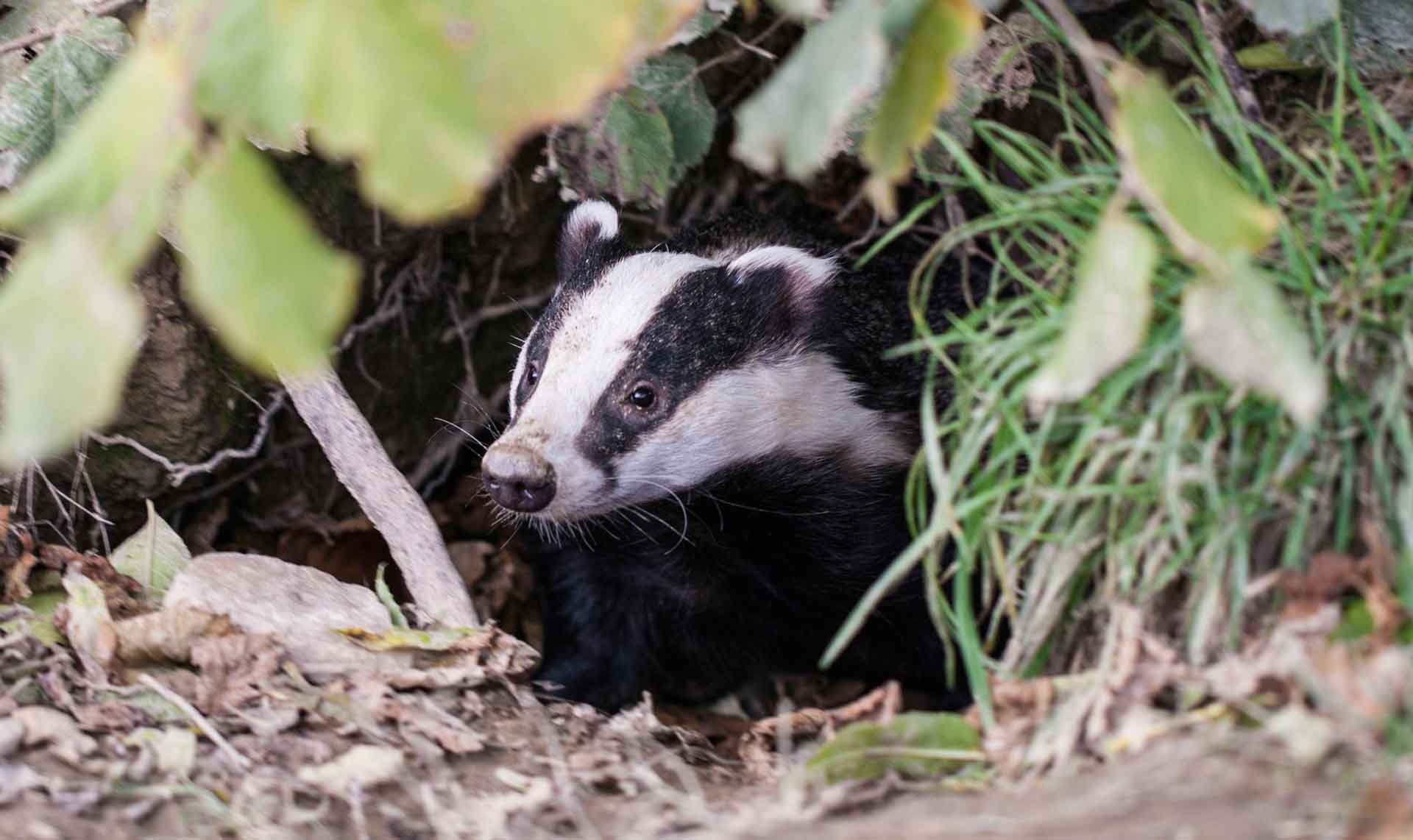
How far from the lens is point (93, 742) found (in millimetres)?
2510

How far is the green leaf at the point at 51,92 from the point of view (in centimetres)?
300

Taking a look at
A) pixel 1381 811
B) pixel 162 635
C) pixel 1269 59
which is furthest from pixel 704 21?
pixel 1381 811

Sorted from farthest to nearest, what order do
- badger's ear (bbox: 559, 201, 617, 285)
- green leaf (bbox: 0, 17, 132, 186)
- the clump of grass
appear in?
badger's ear (bbox: 559, 201, 617, 285) < green leaf (bbox: 0, 17, 132, 186) < the clump of grass

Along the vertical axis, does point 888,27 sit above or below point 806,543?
above

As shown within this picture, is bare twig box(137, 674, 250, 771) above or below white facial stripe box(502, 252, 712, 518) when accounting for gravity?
below

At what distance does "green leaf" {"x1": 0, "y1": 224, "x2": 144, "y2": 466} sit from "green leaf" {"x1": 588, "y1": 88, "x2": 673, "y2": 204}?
2089mm

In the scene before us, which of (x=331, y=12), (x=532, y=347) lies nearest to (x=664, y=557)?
(x=532, y=347)

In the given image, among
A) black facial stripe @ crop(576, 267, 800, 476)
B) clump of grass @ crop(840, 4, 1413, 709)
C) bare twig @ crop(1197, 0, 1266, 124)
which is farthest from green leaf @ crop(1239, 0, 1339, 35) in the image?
black facial stripe @ crop(576, 267, 800, 476)

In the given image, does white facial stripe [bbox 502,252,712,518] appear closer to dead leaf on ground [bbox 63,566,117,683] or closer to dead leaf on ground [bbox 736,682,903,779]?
dead leaf on ground [bbox 736,682,903,779]

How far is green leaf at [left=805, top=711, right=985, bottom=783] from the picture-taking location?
87.4 inches

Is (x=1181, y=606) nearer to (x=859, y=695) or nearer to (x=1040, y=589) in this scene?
(x=1040, y=589)

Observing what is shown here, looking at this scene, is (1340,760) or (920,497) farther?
(920,497)

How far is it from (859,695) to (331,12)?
3322 mm

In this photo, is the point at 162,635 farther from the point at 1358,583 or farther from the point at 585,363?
the point at 1358,583
